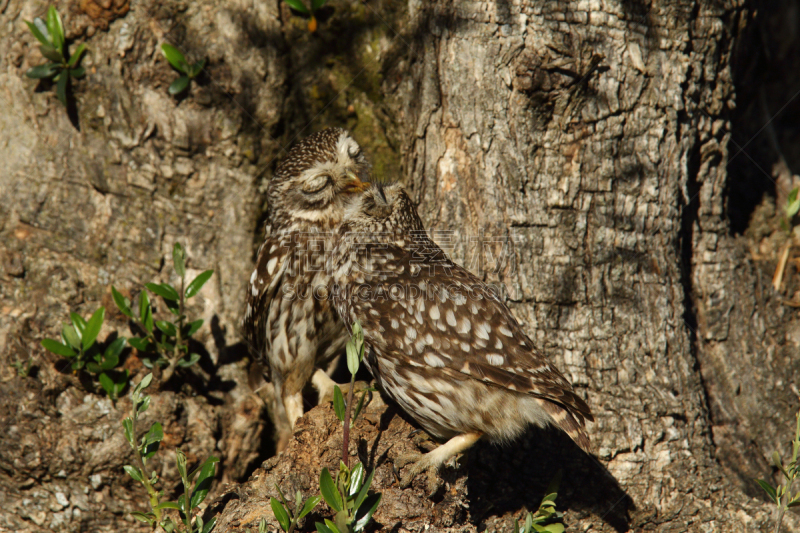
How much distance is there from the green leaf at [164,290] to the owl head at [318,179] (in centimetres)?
64

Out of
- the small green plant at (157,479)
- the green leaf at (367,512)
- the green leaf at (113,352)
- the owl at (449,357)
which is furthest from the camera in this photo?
the green leaf at (113,352)

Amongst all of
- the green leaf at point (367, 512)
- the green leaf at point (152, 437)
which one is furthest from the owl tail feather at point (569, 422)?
the green leaf at point (152, 437)

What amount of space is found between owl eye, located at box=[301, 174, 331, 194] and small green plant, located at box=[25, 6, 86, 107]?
1.27m

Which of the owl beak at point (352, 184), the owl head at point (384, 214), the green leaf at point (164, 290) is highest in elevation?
the owl beak at point (352, 184)

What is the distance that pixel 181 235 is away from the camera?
10.1 ft

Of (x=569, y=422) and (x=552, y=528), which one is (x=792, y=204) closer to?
(x=569, y=422)

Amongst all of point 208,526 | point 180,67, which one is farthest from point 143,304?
point 180,67

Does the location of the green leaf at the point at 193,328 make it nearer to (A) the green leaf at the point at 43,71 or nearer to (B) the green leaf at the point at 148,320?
(B) the green leaf at the point at 148,320

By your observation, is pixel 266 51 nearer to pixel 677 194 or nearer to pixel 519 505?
pixel 677 194

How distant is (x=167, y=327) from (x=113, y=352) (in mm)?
263

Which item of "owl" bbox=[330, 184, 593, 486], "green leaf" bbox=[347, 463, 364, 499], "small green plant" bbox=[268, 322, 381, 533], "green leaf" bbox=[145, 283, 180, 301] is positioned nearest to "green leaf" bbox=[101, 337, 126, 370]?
"green leaf" bbox=[145, 283, 180, 301]

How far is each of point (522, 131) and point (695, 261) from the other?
1.23 meters

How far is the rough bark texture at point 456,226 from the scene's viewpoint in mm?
2621

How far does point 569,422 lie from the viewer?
2.22 meters
